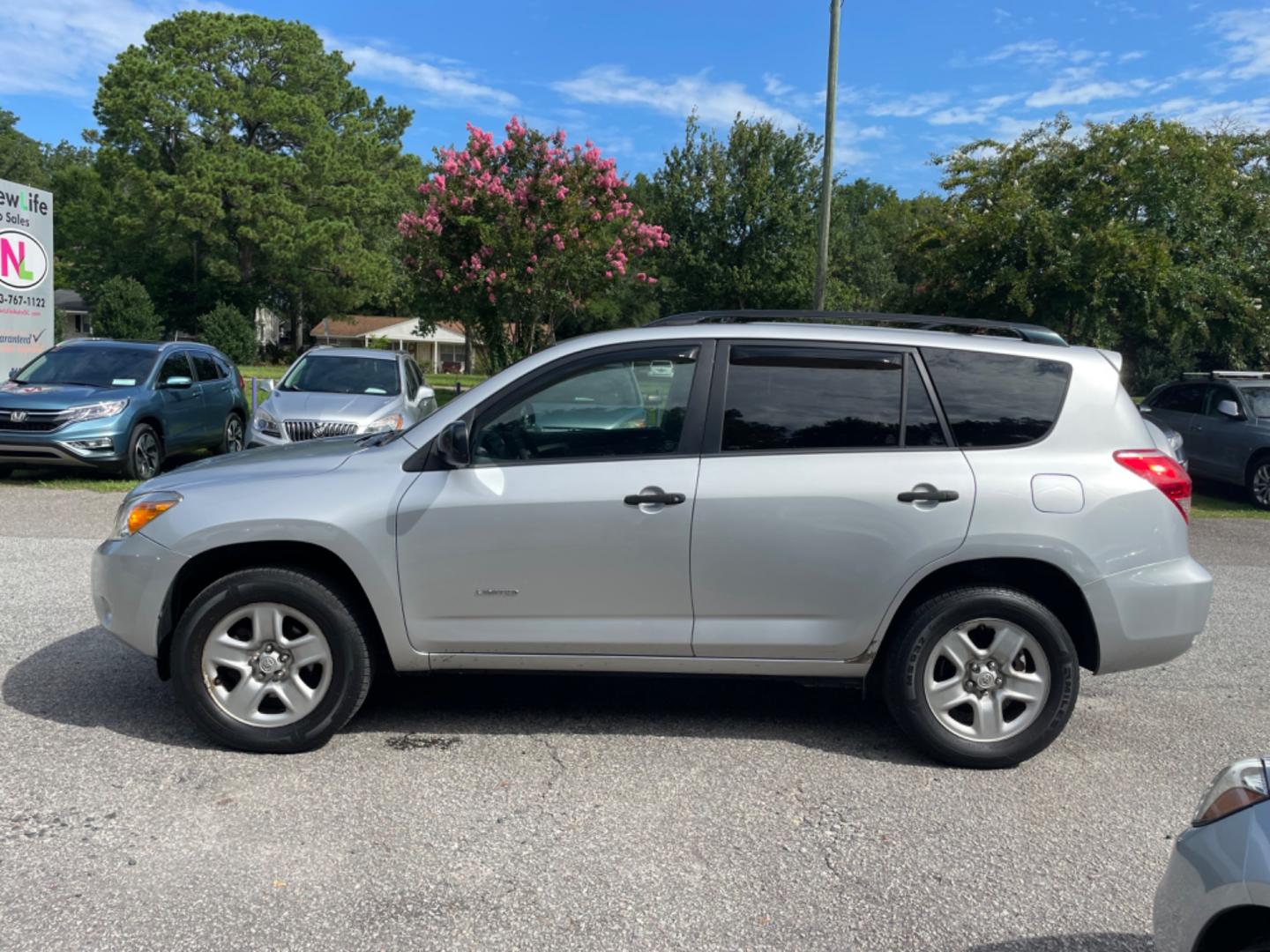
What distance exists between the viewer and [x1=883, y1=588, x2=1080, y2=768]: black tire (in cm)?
404

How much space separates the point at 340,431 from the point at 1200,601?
9.04 m

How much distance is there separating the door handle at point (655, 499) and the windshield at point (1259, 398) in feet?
40.3

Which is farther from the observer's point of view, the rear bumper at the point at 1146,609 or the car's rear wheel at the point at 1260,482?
the car's rear wheel at the point at 1260,482

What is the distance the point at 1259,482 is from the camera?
13.1 m

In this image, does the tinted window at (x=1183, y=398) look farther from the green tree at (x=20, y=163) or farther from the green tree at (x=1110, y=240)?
the green tree at (x=20, y=163)

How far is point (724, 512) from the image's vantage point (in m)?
4.02

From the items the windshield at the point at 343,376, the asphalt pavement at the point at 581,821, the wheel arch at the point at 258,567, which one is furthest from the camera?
the windshield at the point at 343,376

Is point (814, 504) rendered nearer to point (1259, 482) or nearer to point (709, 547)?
point (709, 547)

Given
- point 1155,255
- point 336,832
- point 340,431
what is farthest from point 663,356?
point 1155,255

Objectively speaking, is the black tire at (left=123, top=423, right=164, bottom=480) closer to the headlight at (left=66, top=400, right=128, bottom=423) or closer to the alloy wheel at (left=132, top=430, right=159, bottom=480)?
the alloy wheel at (left=132, top=430, right=159, bottom=480)

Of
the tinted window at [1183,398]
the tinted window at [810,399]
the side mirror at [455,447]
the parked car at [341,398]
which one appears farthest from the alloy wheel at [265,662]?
the tinted window at [1183,398]

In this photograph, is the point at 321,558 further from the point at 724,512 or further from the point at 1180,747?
the point at 1180,747

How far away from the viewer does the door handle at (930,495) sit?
4023 mm

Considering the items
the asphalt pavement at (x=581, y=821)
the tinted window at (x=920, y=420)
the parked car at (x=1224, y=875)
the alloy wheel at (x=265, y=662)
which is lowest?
the asphalt pavement at (x=581, y=821)
